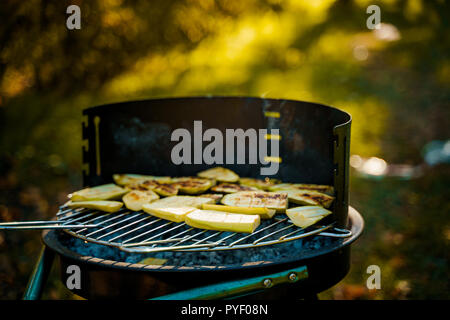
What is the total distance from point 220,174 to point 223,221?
81cm

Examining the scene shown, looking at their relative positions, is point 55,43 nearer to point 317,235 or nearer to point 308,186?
point 308,186

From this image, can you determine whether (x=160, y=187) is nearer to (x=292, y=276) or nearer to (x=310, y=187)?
(x=310, y=187)

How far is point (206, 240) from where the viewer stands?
1.74 meters

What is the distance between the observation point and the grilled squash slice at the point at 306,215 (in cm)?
177

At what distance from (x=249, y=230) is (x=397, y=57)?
5.66m

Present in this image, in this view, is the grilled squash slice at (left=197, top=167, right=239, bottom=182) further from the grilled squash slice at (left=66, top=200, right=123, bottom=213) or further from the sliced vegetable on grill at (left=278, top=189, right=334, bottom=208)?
the grilled squash slice at (left=66, top=200, right=123, bottom=213)

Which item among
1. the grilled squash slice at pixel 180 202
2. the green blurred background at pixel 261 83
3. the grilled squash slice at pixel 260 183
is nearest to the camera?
the grilled squash slice at pixel 180 202

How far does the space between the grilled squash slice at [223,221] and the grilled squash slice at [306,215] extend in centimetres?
15

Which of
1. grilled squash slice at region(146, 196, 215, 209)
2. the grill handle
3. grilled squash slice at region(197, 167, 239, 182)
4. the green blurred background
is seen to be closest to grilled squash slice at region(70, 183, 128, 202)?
grilled squash slice at region(146, 196, 215, 209)

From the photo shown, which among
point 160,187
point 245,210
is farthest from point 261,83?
point 245,210

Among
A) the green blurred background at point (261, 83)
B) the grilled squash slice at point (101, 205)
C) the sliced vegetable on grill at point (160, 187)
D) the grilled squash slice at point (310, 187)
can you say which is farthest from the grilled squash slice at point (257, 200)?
the green blurred background at point (261, 83)

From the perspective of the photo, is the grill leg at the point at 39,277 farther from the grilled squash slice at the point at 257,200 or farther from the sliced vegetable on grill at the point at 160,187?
the grilled squash slice at the point at 257,200

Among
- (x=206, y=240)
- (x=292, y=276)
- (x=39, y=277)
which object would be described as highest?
(x=206, y=240)

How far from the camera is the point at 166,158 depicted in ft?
8.75
